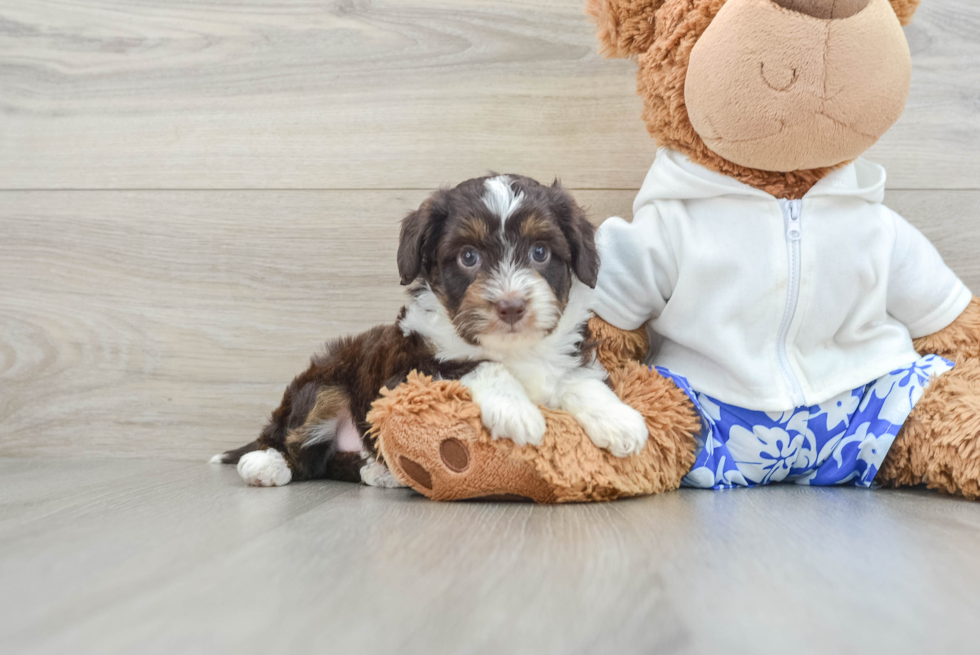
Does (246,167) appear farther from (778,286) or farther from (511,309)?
(778,286)

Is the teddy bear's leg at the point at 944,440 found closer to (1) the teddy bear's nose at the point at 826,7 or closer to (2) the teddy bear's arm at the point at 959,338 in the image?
(2) the teddy bear's arm at the point at 959,338

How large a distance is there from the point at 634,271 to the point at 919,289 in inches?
29.6

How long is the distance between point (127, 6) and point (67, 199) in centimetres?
68

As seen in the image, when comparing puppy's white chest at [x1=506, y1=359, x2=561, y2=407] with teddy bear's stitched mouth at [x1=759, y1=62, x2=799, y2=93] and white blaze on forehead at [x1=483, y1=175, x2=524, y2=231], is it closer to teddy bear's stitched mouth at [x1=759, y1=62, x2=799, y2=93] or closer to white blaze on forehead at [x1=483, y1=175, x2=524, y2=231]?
white blaze on forehead at [x1=483, y1=175, x2=524, y2=231]

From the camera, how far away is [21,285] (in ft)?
8.46

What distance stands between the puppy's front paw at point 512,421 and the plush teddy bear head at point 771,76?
0.83m

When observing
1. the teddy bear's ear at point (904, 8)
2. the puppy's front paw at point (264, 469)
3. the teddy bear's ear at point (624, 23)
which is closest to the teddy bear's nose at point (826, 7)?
the teddy bear's ear at point (904, 8)

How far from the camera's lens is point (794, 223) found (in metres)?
1.90

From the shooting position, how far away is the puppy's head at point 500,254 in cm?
167

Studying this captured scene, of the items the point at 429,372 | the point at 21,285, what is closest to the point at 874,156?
the point at 429,372

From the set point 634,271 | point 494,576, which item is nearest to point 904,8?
point 634,271

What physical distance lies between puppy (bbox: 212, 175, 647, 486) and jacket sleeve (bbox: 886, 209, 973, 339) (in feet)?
2.69

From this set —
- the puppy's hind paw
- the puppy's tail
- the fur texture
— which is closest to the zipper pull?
the fur texture

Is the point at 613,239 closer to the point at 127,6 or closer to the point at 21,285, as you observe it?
the point at 127,6
